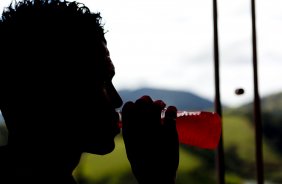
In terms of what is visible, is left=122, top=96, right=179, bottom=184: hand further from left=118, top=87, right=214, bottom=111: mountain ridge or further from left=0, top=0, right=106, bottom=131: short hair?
left=118, top=87, right=214, bottom=111: mountain ridge

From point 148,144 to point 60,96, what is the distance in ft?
0.42

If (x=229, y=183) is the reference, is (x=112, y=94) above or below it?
above

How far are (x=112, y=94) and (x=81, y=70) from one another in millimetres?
51

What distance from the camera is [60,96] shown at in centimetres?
72

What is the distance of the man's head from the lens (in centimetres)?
71

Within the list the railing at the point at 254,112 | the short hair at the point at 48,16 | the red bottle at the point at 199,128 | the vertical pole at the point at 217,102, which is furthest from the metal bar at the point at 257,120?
the short hair at the point at 48,16

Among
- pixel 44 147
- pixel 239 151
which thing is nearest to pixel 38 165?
pixel 44 147

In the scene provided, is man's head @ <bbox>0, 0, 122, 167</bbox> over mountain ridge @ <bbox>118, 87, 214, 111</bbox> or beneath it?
over

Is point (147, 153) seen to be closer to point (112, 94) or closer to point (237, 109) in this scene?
point (112, 94)

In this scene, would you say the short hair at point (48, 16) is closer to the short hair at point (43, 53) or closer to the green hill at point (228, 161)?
the short hair at point (43, 53)

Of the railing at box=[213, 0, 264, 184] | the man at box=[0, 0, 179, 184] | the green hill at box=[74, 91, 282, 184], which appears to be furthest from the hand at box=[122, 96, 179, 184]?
the green hill at box=[74, 91, 282, 184]

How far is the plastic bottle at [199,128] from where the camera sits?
98 cm

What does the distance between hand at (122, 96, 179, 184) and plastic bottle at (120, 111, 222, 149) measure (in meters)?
0.31

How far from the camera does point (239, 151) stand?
2467 mm
